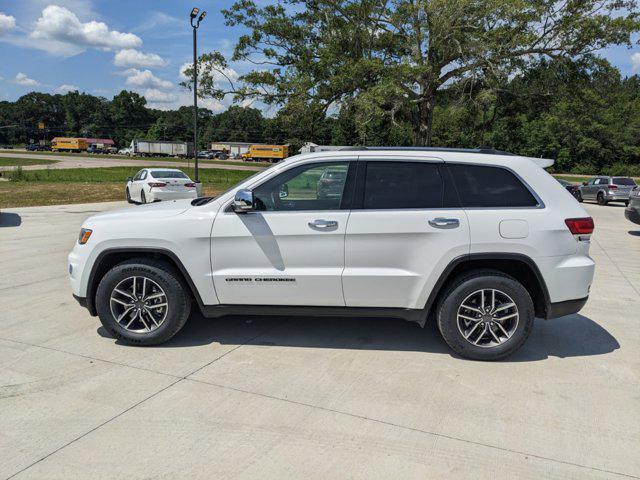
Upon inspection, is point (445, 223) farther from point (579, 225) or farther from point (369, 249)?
point (579, 225)

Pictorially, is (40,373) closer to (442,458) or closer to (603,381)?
(442,458)

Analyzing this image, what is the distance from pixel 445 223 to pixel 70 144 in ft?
372

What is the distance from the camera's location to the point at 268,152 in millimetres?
90438

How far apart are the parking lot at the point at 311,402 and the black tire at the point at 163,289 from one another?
14 centimetres

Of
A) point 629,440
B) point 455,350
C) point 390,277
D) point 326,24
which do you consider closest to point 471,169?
point 390,277

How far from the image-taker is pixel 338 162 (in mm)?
4238

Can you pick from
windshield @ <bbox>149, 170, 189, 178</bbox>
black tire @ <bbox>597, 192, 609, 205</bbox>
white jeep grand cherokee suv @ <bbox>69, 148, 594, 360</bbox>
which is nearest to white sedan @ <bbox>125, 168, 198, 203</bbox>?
windshield @ <bbox>149, 170, 189, 178</bbox>

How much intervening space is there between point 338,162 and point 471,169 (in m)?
1.15

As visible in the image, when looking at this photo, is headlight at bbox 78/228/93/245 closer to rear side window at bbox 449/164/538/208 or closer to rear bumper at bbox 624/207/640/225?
A: rear side window at bbox 449/164/538/208

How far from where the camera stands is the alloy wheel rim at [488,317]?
4.06 meters

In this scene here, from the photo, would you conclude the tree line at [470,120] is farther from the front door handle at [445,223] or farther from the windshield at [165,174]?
the windshield at [165,174]

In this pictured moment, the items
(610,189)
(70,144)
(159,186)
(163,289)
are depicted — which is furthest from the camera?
(70,144)


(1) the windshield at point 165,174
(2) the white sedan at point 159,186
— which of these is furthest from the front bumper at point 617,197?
(1) the windshield at point 165,174

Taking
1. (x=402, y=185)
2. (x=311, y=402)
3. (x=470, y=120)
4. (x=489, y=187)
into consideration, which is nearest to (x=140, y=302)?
(x=311, y=402)
